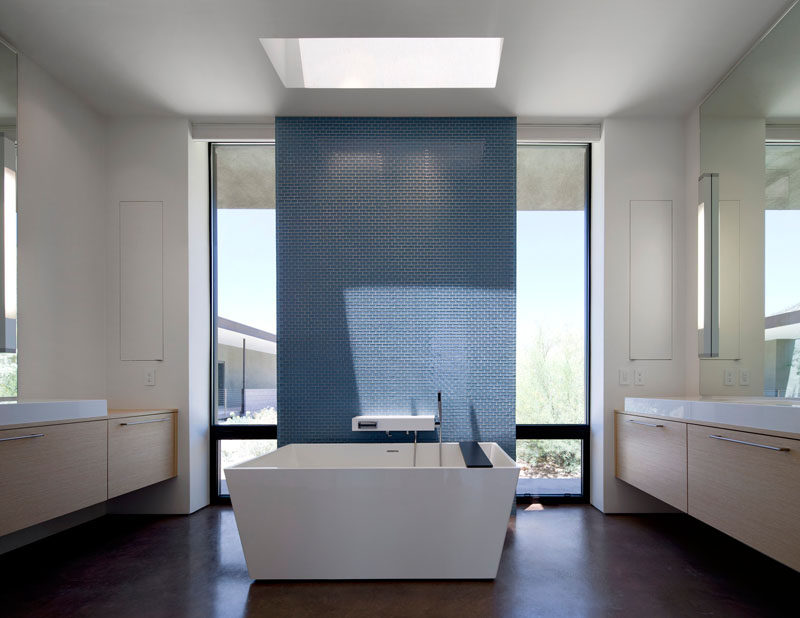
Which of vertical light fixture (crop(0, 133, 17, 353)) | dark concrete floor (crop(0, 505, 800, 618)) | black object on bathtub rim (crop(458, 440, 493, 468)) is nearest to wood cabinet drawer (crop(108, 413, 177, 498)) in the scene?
dark concrete floor (crop(0, 505, 800, 618))

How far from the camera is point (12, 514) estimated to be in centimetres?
251

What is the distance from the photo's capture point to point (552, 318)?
14.1ft

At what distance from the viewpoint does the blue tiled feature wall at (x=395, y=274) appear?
3.97 meters

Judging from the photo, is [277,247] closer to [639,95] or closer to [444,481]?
[444,481]

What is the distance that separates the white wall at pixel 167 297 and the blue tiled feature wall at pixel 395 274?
0.66 metres

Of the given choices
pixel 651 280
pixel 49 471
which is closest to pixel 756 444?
pixel 651 280

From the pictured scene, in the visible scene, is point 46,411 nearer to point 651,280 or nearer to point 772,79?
point 651,280

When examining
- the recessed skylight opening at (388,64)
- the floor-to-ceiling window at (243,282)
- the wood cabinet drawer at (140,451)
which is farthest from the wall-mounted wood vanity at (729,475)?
the wood cabinet drawer at (140,451)

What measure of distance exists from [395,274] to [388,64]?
55.9 inches

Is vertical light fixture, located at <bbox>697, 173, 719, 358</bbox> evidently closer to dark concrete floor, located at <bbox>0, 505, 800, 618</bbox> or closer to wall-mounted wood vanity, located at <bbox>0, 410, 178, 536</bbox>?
dark concrete floor, located at <bbox>0, 505, 800, 618</bbox>

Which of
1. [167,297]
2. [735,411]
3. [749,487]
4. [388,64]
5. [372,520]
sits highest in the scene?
[388,64]

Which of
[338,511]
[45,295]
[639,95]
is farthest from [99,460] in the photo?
[639,95]

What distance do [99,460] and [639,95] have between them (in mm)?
4081

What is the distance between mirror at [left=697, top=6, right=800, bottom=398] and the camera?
9.02ft
